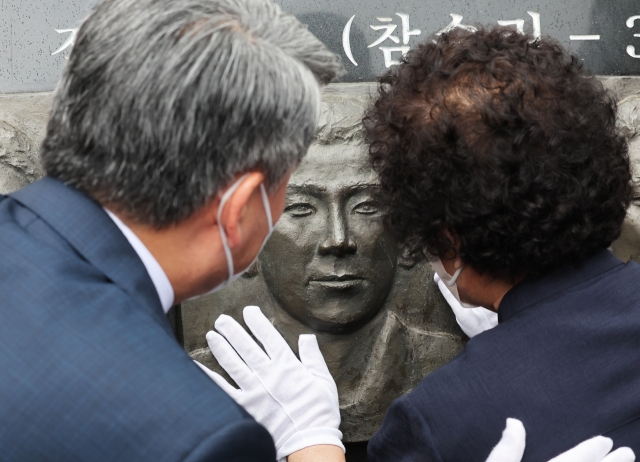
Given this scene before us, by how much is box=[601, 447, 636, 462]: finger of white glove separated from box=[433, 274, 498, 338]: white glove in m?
0.69

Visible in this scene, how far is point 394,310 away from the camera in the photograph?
6.40ft

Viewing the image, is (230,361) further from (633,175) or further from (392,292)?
(633,175)

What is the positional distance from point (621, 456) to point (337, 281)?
84 cm

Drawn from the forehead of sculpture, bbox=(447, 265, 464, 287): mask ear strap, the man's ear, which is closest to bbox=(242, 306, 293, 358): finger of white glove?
the forehead of sculpture

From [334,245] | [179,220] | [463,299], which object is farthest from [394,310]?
[179,220]

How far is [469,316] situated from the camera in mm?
1860

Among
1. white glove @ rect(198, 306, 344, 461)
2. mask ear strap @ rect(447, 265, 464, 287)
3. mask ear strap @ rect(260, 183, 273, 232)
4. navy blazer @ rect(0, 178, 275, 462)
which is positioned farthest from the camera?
white glove @ rect(198, 306, 344, 461)

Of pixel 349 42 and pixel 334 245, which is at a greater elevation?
pixel 349 42

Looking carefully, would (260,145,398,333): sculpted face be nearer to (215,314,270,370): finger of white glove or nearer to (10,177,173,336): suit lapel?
(215,314,270,370): finger of white glove

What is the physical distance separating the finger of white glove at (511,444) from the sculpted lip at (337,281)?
2.47 ft

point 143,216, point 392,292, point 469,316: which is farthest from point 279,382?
point 143,216

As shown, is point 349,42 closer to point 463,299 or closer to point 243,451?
point 463,299

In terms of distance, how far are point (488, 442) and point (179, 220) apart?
570 mm

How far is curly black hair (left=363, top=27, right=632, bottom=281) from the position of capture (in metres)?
1.17
